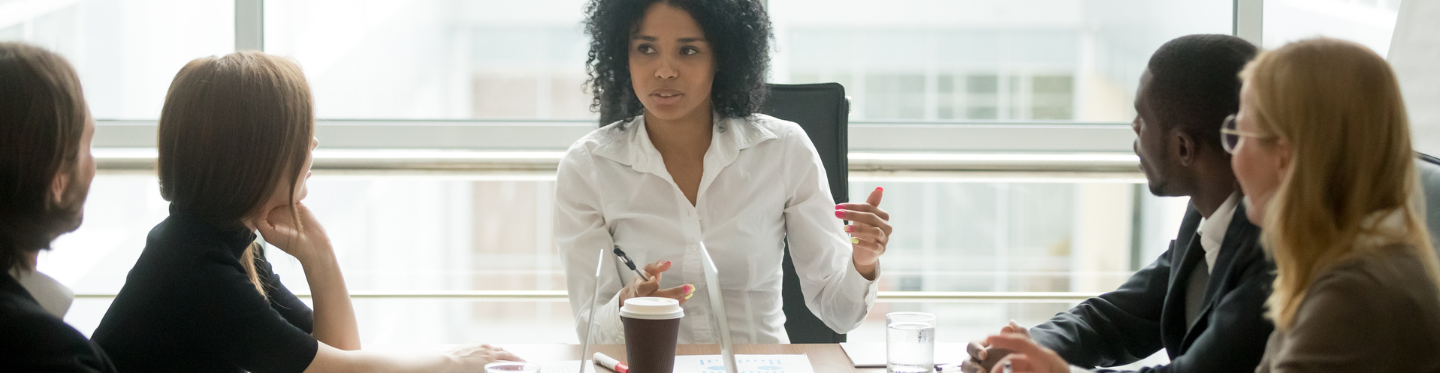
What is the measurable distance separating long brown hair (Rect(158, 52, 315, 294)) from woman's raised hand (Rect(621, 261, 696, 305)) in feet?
1.79

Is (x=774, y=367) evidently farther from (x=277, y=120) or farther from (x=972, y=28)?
(x=972, y=28)

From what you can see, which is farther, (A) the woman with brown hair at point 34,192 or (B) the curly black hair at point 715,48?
(B) the curly black hair at point 715,48

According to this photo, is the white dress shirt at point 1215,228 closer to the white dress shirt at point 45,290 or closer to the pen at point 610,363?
the pen at point 610,363

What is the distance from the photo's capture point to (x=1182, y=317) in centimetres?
135

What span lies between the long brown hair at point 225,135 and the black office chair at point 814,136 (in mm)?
1049

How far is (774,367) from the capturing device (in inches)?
53.4

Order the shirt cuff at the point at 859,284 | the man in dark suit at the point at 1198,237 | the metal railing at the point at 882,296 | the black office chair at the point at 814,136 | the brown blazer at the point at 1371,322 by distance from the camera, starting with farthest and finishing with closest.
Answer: the metal railing at the point at 882,296, the black office chair at the point at 814,136, the shirt cuff at the point at 859,284, the man in dark suit at the point at 1198,237, the brown blazer at the point at 1371,322

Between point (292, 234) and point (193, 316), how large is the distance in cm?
26

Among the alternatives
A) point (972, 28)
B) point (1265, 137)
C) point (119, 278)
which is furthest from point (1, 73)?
point (972, 28)

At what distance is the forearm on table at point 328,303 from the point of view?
4.73ft

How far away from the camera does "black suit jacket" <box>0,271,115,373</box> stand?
0.90 meters

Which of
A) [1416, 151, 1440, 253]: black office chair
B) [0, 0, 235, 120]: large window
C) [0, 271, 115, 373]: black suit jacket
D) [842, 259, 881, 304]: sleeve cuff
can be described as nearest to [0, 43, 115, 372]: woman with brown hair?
[0, 271, 115, 373]: black suit jacket

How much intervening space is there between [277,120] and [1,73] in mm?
347

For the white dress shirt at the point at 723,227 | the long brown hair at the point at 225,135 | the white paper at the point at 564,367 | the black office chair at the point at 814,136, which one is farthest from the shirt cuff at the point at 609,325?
the long brown hair at the point at 225,135
